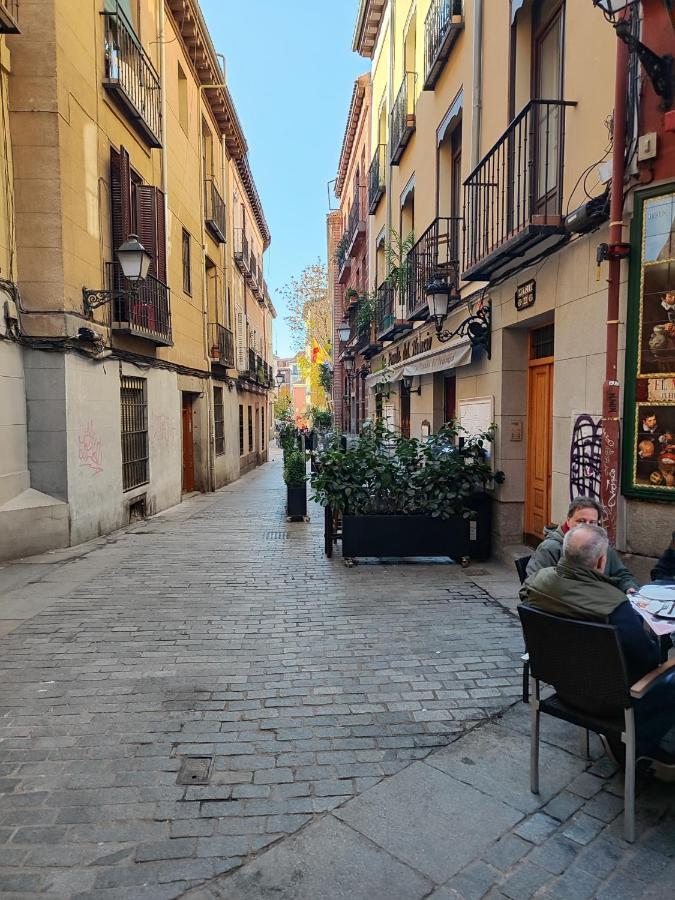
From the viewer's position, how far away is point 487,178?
22.7 ft

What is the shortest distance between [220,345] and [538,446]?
462 inches

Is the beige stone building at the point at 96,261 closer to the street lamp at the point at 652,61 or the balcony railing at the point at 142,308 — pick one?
the balcony railing at the point at 142,308

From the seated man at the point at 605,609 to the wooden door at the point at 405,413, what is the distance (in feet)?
35.1

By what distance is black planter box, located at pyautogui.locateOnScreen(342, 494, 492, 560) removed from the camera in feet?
22.2

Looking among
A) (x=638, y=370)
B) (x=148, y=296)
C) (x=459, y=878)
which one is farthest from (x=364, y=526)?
(x=148, y=296)

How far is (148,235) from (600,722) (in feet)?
33.5

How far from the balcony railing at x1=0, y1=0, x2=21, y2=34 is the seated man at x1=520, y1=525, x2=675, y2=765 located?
764 cm

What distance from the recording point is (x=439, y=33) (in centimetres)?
896

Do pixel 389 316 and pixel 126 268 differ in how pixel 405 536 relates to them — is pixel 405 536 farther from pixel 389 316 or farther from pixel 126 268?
pixel 389 316

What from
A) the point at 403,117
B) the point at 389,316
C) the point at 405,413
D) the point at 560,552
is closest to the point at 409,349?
the point at 389,316

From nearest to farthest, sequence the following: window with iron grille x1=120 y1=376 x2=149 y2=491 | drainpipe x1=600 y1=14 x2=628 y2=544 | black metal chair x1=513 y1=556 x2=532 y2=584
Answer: black metal chair x1=513 y1=556 x2=532 y2=584 → drainpipe x1=600 y1=14 x2=628 y2=544 → window with iron grille x1=120 y1=376 x2=149 y2=491

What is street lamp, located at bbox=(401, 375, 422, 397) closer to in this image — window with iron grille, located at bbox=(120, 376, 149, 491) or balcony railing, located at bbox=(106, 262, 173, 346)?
balcony railing, located at bbox=(106, 262, 173, 346)

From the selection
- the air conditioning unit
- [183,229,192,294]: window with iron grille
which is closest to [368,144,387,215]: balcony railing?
[183,229,192,294]: window with iron grille

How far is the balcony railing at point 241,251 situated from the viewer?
20302mm
